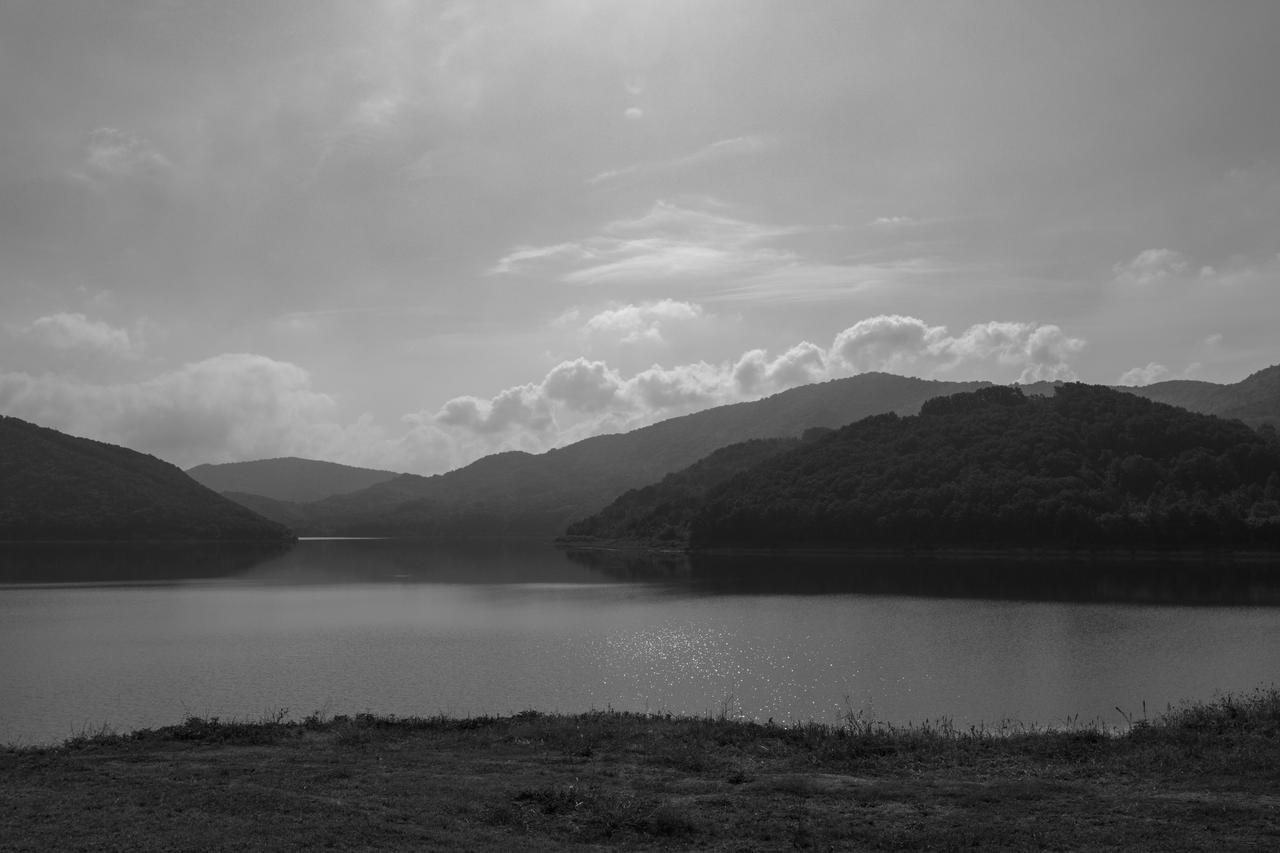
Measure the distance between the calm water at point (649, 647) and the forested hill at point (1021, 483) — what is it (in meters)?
25.7

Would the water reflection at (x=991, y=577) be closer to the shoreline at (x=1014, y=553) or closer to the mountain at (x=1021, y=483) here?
the shoreline at (x=1014, y=553)

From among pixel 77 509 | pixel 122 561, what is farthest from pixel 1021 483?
pixel 77 509

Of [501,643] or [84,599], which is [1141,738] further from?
[84,599]

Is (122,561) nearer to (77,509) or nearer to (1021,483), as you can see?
(77,509)

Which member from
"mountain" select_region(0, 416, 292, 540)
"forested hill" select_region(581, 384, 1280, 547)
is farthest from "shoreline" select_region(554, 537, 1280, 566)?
"mountain" select_region(0, 416, 292, 540)

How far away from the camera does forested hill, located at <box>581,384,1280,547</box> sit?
111 meters

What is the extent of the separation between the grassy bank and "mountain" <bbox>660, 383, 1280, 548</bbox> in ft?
326

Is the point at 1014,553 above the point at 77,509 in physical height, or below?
below

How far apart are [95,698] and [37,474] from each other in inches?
7671

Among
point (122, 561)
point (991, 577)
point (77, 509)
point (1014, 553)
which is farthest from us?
point (77, 509)

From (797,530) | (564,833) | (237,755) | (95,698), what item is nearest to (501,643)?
(95,698)

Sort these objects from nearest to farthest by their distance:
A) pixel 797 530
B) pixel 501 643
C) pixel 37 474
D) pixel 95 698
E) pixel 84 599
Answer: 1. pixel 95 698
2. pixel 501 643
3. pixel 84 599
4. pixel 797 530
5. pixel 37 474

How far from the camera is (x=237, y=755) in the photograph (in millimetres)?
18594

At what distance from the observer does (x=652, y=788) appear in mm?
15664
